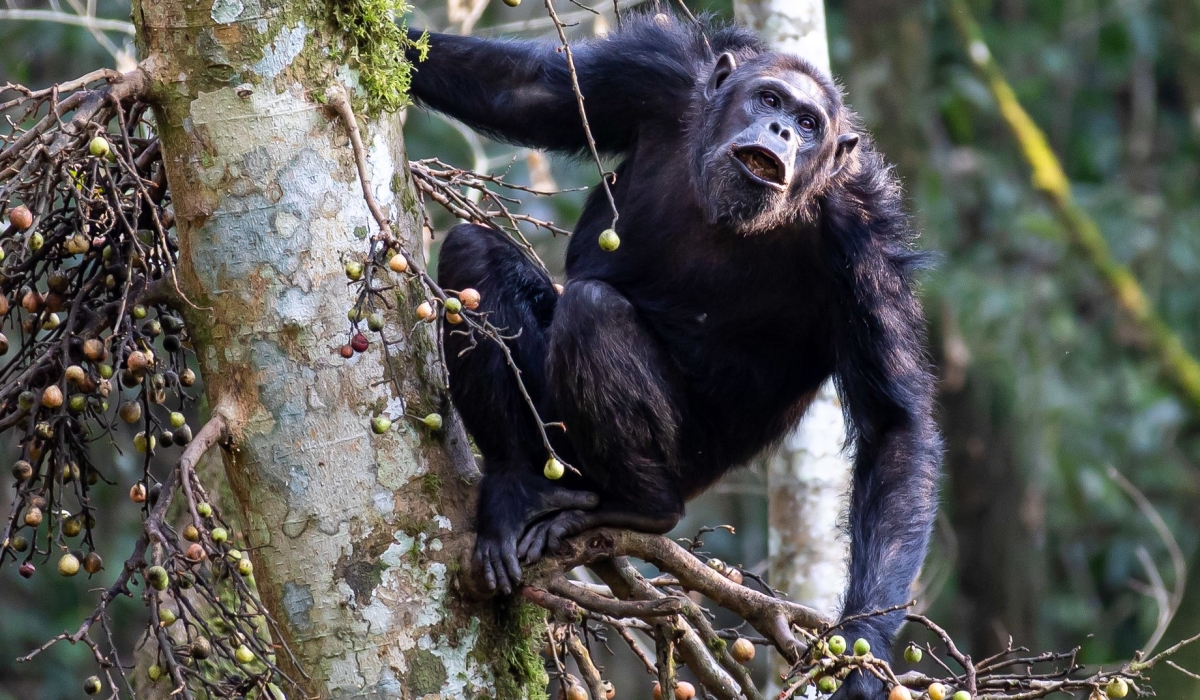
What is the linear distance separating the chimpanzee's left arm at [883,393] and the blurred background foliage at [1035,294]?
5047mm

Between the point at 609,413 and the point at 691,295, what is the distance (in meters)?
0.72

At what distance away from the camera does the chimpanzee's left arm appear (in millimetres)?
4090

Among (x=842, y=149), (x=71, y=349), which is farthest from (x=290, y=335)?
(x=842, y=149)

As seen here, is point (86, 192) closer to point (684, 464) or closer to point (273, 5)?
point (273, 5)

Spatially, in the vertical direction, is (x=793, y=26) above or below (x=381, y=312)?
above

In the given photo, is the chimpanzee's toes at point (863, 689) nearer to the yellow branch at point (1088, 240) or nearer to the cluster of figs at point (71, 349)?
the cluster of figs at point (71, 349)

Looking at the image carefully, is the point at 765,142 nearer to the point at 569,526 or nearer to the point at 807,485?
the point at 569,526

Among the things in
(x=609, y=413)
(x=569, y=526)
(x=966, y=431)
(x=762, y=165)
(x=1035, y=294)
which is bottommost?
(x=966, y=431)

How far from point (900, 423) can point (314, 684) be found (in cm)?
216

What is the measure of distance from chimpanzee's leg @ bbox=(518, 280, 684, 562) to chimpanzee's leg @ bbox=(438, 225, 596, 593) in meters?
0.11

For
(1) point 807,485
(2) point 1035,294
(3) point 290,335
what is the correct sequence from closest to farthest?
(3) point 290,335 < (1) point 807,485 < (2) point 1035,294

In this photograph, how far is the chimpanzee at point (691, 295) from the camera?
3959 millimetres

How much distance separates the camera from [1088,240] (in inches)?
425

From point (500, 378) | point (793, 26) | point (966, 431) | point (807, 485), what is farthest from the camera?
point (966, 431)
